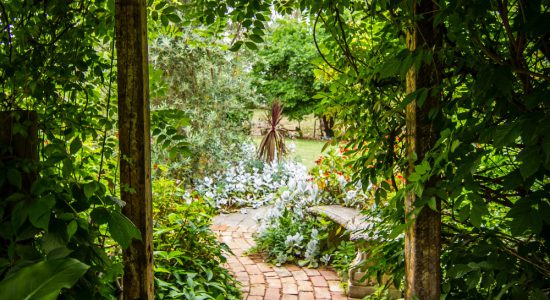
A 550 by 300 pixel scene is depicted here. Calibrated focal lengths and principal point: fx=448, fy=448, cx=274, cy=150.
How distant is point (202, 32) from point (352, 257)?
289 cm

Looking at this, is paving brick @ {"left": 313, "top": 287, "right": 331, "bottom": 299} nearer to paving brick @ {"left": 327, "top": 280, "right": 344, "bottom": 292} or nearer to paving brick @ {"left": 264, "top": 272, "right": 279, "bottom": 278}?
paving brick @ {"left": 327, "top": 280, "right": 344, "bottom": 292}

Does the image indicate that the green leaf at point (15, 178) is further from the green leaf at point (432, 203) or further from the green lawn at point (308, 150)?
the green lawn at point (308, 150)

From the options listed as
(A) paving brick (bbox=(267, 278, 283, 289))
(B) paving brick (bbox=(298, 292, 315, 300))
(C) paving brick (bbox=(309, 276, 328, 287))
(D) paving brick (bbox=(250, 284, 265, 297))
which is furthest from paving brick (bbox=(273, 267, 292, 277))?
(B) paving brick (bbox=(298, 292, 315, 300))

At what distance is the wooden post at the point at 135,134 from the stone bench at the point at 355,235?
1316mm

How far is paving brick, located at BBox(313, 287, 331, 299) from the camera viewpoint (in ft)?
12.8

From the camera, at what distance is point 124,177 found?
169 cm

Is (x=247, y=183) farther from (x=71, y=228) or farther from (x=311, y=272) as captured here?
(x=71, y=228)

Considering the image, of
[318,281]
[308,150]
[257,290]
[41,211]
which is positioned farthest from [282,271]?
[308,150]

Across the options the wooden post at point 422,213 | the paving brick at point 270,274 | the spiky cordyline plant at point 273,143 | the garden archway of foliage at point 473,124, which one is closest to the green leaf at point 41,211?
the garden archway of foliage at point 473,124

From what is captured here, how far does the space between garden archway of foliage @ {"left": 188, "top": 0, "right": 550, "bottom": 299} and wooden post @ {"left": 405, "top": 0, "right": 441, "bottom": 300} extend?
0.05 meters

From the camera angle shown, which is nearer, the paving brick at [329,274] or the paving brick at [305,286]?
the paving brick at [305,286]

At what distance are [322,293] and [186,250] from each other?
4.16 feet

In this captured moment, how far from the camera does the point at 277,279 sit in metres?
4.36

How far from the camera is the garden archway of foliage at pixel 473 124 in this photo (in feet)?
3.52
